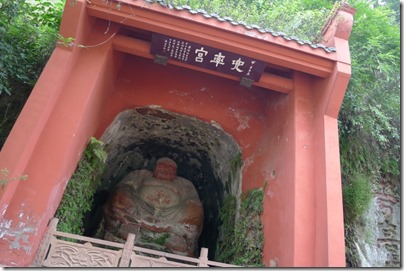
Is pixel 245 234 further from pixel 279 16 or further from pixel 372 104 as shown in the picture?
pixel 279 16

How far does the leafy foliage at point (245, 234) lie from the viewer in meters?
5.74

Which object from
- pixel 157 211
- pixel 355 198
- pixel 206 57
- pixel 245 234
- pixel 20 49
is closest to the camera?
pixel 206 57

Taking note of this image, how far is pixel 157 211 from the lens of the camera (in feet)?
27.9

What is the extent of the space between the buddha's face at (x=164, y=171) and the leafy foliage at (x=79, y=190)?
2.83 m

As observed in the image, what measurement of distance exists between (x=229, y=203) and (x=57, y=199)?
3661 mm

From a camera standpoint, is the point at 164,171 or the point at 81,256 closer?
the point at 81,256

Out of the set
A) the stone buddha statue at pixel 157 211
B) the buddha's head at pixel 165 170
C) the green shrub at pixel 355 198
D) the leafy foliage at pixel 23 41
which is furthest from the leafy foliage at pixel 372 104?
the leafy foliage at pixel 23 41

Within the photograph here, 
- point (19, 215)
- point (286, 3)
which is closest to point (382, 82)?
point (286, 3)

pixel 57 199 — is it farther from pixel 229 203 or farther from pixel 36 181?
pixel 229 203

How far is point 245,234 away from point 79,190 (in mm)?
2834

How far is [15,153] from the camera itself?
4336 millimetres

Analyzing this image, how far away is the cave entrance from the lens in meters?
7.43

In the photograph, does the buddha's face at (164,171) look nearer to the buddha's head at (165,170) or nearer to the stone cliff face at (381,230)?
the buddha's head at (165,170)

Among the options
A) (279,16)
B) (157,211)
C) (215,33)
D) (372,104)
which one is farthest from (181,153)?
(372,104)
